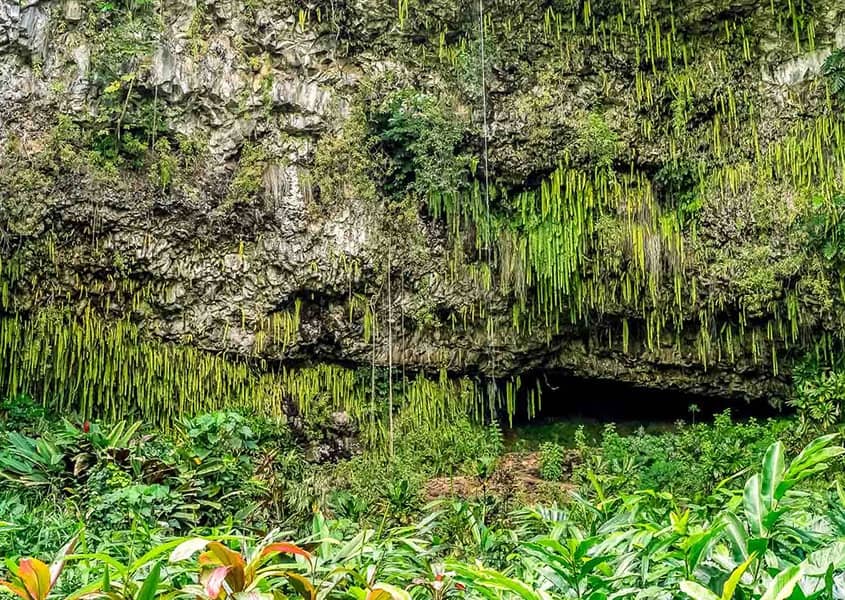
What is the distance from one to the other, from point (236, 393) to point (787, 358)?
595 centimetres

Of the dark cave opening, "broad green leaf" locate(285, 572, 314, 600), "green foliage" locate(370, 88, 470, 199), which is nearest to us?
"broad green leaf" locate(285, 572, 314, 600)

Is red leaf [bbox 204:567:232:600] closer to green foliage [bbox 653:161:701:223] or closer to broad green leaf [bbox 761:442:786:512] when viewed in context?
broad green leaf [bbox 761:442:786:512]

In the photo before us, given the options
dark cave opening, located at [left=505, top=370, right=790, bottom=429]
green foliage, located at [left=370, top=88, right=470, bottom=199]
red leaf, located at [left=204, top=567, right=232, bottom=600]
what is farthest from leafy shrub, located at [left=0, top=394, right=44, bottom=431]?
red leaf, located at [left=204, top=567, right=232, bottom=600]

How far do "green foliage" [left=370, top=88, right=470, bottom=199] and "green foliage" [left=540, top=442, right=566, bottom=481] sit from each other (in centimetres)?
297

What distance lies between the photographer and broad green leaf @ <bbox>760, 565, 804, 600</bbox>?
1528mm

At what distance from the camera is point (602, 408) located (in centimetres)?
880

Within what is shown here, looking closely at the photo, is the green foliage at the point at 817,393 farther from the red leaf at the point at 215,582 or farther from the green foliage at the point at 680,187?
the red leaf at the point at 215,582

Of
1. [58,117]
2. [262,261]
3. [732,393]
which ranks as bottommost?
[732,393]

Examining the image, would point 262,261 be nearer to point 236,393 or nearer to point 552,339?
point 236,393

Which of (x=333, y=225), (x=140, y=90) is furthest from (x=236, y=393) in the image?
(x=140, y=90)

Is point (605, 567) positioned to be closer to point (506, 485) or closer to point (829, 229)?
point (506, 485)

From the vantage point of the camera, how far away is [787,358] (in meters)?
7.50

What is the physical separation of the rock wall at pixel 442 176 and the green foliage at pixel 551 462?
4.17 feet

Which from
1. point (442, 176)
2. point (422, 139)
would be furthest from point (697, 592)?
point (422, 139)
